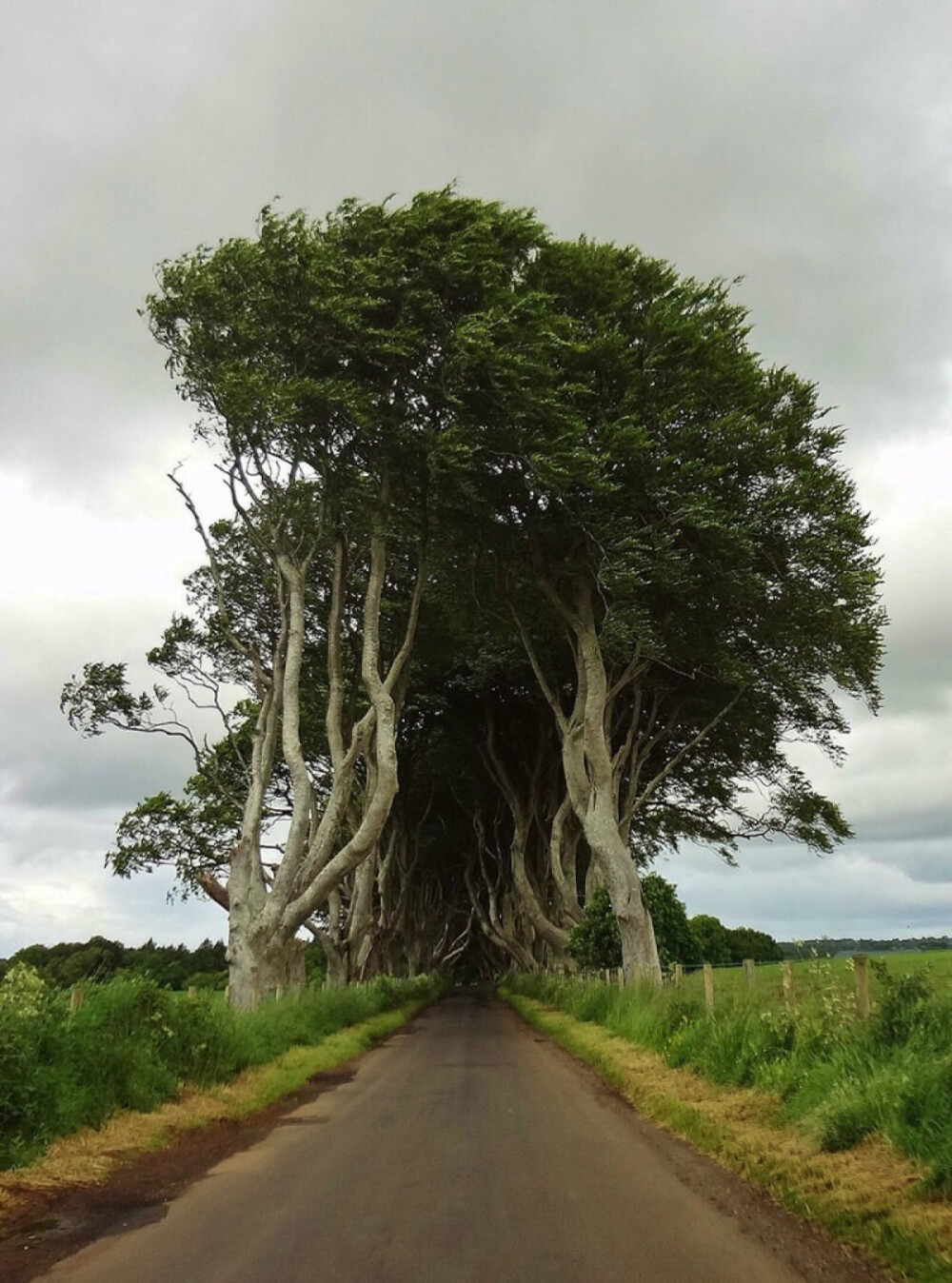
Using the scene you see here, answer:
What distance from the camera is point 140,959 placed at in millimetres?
28922

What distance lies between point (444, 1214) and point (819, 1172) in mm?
2677

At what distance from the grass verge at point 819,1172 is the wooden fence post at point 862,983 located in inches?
50.7

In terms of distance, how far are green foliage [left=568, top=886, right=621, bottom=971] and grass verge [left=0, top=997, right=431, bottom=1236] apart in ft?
40.6

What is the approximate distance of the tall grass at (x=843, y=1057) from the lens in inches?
287

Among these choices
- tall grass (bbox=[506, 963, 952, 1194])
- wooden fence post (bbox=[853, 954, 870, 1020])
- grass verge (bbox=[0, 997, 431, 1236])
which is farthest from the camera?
wooden fence post (bbox=[853, 954, 870, 1020])

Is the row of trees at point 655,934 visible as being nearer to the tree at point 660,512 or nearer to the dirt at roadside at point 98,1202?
the tree at point 660,512

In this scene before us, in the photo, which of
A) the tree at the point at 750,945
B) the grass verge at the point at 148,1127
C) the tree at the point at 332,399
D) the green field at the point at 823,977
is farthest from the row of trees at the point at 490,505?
the tree at the point at 750,945

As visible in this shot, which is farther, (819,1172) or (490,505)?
(490,505)

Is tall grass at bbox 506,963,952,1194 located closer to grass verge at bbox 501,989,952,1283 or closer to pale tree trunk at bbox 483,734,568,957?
grass verge at bbox 501,989,952,1283

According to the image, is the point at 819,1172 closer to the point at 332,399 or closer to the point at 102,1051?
the point at 102,1051

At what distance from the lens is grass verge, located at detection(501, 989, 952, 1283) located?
574cm

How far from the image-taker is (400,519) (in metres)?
23.6

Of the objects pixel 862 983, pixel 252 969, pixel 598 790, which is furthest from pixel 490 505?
pixel 862 983

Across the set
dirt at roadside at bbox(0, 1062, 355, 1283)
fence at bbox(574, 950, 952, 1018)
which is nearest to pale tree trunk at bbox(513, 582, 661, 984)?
fence at bbox(574, 950, 952, 1018)
